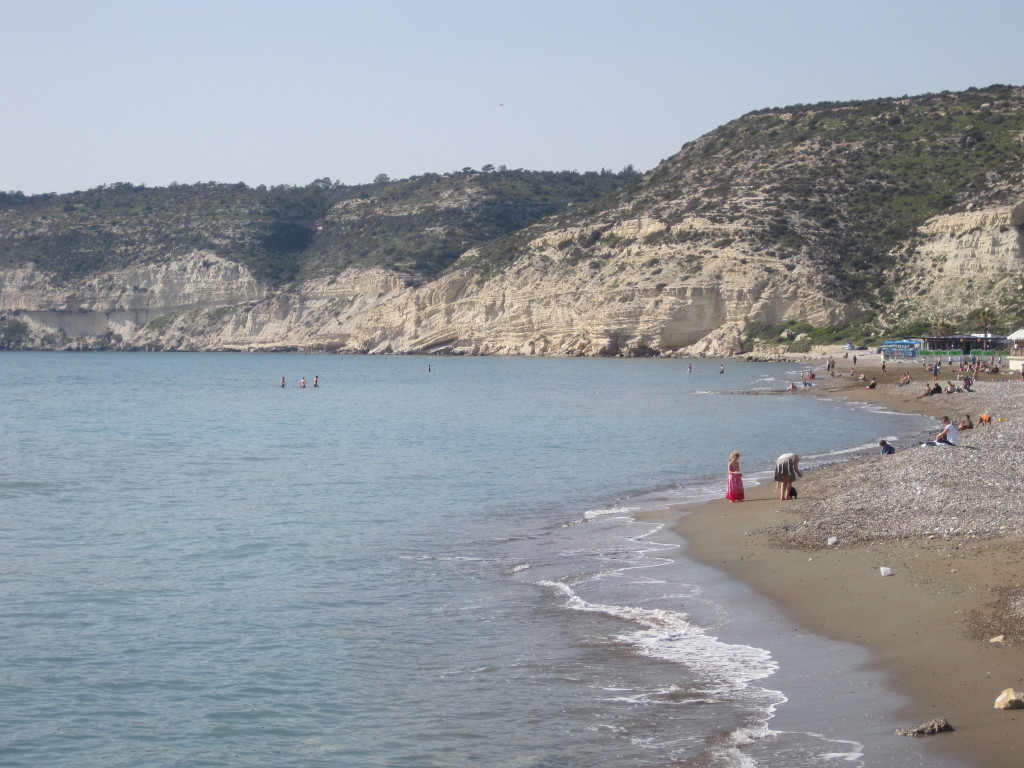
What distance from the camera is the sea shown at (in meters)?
7.51

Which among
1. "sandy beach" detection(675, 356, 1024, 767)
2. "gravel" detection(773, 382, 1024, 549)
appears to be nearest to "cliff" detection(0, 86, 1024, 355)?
"gravel" detection(773, 382, 1024, 549)

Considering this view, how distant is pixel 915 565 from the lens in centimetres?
1133

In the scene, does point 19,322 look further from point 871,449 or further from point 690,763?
point 690,763

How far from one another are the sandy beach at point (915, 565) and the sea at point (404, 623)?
1.11 ft

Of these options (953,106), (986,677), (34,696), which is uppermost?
(953,106)

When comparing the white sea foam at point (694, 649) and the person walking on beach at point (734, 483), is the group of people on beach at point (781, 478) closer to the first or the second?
the person walking on beach at point (734, 483)

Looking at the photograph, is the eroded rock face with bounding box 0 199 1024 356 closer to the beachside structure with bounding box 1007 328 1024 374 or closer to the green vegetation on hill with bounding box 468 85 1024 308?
the green vegetation on hill with bounding box 468 85 1024 308

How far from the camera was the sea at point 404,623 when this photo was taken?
751cm

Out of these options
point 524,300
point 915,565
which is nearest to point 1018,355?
point 915,565

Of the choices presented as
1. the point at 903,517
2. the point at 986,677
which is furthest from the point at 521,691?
the point at 903,517

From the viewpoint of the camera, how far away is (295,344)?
124 m

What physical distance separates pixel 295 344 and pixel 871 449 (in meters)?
104

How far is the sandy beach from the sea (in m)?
0.34

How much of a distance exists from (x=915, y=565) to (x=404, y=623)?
5.58m
